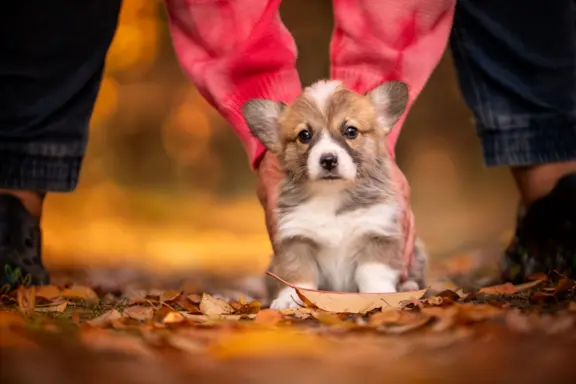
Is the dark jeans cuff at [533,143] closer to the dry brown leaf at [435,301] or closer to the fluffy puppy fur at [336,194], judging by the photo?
the fluffy puppy fur at [336,194]

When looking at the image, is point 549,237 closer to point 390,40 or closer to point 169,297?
point 390,40

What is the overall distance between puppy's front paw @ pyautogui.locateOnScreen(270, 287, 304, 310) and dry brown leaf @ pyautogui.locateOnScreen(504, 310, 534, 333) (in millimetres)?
499

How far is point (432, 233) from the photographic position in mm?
3484

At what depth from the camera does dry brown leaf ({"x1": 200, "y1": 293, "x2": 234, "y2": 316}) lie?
5.11ft

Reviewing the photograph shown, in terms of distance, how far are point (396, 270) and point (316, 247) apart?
7.8 inches

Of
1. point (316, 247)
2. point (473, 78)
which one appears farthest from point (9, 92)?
point (473, 78)

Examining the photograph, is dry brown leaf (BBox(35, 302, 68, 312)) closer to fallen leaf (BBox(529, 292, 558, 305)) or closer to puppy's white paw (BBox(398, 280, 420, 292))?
puppy's white paw (BBox(398, 280, 420, 292))

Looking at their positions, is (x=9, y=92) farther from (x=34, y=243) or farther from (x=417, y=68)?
(x=417, y=68)

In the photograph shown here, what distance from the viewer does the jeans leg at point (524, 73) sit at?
201 cm

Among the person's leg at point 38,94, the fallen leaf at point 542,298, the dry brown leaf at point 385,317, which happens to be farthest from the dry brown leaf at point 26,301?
the fallen leaf at point 542,298

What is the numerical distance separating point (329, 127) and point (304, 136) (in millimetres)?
65

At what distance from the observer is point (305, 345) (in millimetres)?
1165

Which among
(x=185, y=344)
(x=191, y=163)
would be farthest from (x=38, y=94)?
(x=191, y=163)

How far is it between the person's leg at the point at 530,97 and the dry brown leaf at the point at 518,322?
72 centimetres
